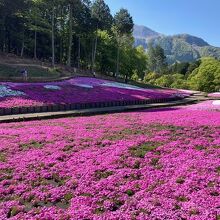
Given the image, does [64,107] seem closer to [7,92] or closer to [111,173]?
[7,92]

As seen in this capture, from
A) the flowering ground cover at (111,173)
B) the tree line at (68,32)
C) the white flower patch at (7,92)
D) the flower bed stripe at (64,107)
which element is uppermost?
the tree line at (68,32)

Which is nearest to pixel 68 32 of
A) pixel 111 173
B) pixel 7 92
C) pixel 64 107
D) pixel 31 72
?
pixel 31 72

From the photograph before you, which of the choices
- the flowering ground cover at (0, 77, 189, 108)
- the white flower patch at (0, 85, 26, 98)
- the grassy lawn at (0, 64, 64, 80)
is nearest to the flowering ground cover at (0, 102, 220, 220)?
the flowering ground cover at (0, 77, 189, 108)

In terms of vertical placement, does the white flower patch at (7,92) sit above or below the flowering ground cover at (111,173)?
below

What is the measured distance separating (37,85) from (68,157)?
1258 inches

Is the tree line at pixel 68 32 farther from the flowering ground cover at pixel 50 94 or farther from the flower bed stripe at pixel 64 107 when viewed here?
the flower bed stripe at pixel 64 107

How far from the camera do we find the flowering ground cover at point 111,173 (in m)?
12.8

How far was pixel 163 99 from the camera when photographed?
57000 mm

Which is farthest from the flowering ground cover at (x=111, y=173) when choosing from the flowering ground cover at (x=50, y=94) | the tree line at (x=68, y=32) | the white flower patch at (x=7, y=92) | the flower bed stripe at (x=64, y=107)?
the tree line at (x=68, y=32)

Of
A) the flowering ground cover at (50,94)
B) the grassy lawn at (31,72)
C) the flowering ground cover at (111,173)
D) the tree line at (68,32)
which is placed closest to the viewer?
the flowering ground cover at (111,173)

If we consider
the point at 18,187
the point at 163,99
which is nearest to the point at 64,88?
the point at 163,99

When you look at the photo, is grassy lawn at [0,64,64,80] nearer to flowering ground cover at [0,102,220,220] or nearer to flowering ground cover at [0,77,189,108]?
flowering ground cover at [0,77,189,108]

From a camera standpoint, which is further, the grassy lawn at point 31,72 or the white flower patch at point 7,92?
the grassy lawn at point 31,72

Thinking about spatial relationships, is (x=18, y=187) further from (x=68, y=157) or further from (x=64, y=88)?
(x=64, y=88)
